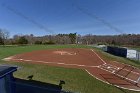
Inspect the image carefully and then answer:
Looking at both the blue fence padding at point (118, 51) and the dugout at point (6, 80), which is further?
the blue fence padding at point (118, 51)

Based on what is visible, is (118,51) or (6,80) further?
(118,51)

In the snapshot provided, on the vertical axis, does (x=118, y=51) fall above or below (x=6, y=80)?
below

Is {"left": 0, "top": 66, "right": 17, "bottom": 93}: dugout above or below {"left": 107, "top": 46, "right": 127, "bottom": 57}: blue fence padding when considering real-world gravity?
above

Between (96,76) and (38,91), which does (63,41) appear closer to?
(96,76)

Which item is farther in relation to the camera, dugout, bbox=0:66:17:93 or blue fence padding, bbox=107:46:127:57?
blue fence padding, bbox=107:46:127:57

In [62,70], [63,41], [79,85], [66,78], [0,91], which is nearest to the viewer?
[0,91]

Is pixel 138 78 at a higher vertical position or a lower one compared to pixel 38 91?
lower

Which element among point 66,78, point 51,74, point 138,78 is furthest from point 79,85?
point 138,78

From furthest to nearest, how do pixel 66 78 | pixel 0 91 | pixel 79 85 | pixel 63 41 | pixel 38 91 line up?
pixel 63 41
pixel 66 78
pixel 79 85
pixel 38 91
pixel 0 91

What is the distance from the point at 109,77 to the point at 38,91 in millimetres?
8103

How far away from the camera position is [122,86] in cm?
1352

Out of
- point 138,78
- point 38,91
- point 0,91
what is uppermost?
point 0,91

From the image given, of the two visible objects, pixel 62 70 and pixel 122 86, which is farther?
pixel 62 70

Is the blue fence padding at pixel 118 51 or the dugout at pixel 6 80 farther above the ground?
the dugout at pixel 6 80
